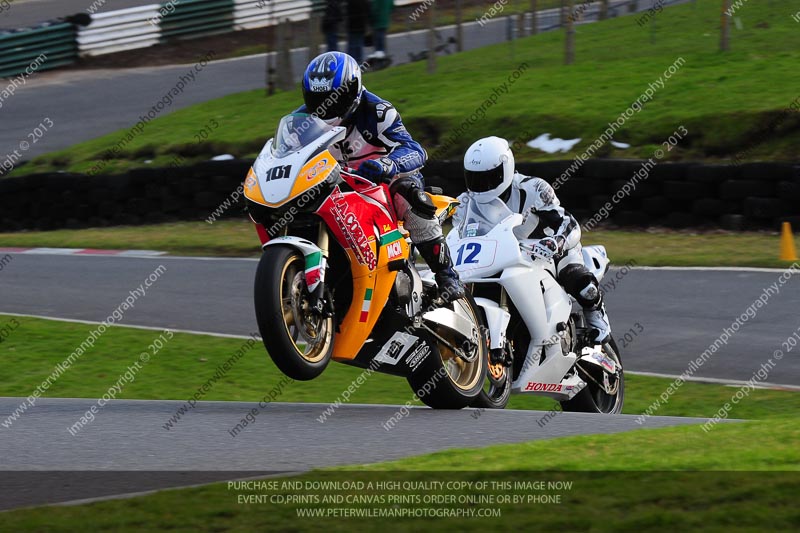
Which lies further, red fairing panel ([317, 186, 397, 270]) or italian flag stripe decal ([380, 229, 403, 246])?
italian flag stripe decal ([380, 229, 403, 246])

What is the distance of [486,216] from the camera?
827 cm

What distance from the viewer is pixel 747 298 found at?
11750mm

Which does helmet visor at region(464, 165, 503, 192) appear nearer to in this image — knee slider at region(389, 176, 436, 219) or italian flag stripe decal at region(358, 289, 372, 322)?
knee slider at region(389, 176, 436, 219)

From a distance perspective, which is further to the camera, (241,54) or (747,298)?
(241,54)

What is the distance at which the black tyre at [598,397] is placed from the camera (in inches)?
336

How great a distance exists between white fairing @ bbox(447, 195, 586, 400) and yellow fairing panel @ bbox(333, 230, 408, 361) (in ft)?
3.81

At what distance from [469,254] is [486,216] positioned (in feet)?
1.09

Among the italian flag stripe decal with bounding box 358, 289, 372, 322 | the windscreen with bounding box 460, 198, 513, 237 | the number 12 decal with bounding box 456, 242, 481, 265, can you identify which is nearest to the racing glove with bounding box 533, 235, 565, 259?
the windscreen with bounding box 460, 198, 513, 237

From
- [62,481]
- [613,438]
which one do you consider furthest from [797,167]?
[62,481]

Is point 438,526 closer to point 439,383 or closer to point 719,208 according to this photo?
point 439,383

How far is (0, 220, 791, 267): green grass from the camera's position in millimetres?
13625

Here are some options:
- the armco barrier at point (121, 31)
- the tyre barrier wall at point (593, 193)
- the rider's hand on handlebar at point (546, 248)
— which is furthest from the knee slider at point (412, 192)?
the armco barrier at point (121, 31)

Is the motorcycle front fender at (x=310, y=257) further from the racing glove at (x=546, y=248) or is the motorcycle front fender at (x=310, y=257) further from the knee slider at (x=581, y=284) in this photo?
the knee slider at (x=581, y=284)

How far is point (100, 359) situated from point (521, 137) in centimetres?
887
